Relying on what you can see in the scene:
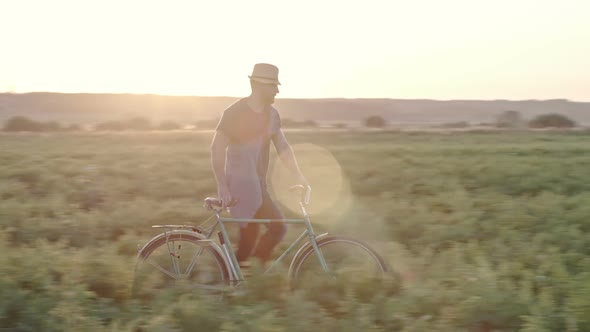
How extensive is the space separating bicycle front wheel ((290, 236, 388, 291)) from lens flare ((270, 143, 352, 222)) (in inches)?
158

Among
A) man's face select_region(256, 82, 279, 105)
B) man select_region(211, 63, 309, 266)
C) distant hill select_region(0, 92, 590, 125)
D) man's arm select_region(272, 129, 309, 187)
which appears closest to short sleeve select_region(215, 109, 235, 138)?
man select_region(211, 63, 309, 266)

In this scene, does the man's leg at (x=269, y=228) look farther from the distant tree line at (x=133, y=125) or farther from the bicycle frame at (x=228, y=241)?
the distant tree line at (x=133, y=125)

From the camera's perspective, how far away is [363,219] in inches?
428

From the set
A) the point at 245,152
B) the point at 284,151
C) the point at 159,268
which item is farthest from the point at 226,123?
the point at 159,268

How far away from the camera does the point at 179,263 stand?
5992 millimetres

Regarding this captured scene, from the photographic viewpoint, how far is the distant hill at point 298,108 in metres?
122

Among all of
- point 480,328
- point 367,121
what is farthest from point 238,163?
point 367,121

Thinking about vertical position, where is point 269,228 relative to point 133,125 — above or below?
below

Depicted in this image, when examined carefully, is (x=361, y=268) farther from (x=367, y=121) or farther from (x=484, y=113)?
(x=484, y=113)

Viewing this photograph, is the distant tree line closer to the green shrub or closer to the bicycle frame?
the green shrub

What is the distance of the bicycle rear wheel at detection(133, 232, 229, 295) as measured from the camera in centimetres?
594

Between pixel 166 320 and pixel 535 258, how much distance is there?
4.55 metres

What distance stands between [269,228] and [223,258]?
484 mm

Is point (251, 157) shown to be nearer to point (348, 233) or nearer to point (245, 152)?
point (245, 152)
